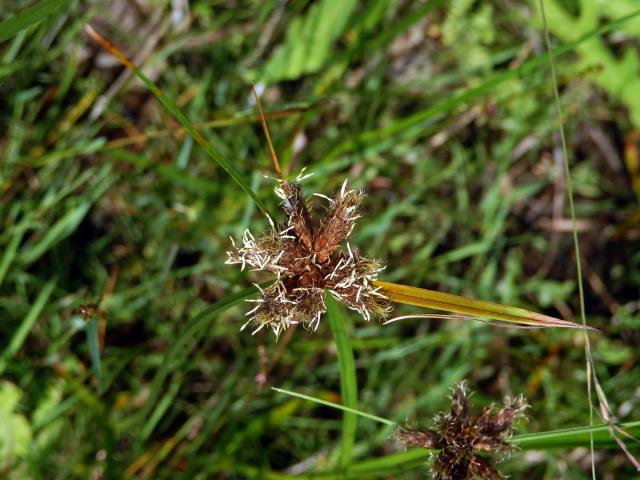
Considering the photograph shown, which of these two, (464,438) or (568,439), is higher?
(464,438)

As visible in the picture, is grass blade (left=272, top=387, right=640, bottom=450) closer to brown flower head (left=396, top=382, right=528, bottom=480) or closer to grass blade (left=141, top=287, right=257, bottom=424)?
brown flower head (left=396, top=382, right=528, bottom=480)

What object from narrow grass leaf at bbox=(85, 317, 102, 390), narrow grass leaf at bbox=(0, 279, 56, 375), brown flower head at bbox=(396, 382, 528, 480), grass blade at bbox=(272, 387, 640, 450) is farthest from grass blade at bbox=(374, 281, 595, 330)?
narrow grass leaf at bbox=(0, 279, 56, 375)

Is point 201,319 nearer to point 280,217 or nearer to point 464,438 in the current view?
point 464,438

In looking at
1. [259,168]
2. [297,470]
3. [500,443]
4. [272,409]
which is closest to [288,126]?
[259,168]

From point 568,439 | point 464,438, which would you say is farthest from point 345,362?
point 568,439

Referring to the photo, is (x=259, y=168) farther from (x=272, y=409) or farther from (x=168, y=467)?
(x=168, y=467)
